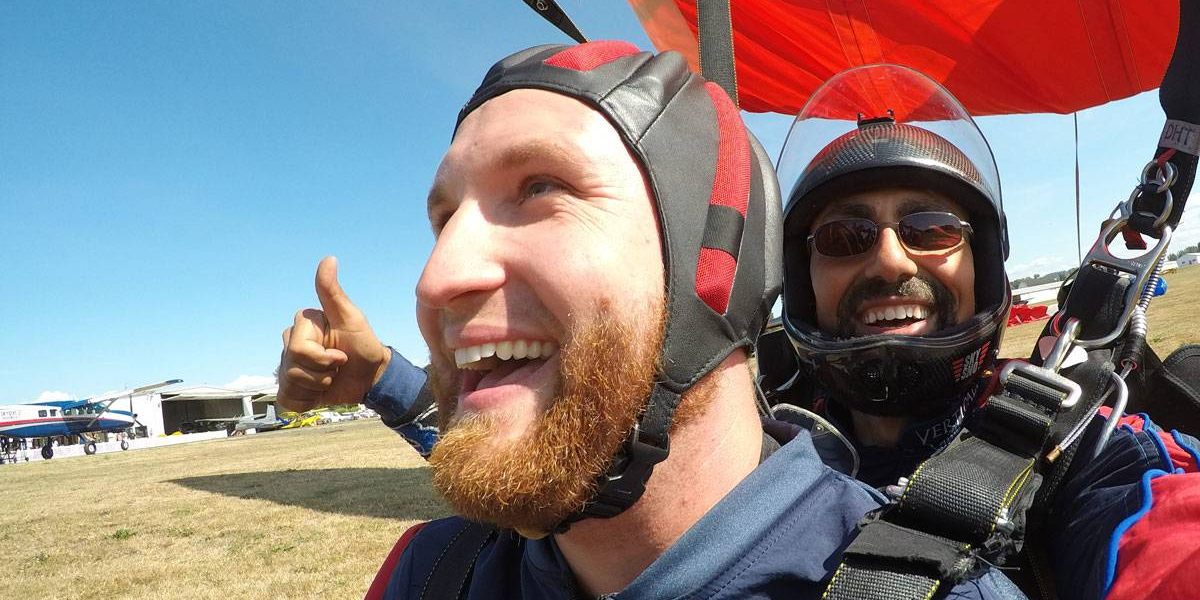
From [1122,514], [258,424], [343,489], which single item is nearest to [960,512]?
[1122,514]

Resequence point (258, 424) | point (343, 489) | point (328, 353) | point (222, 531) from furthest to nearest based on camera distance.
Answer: point (258, 424), point (343, 489), point (222, 531), point (328, 353)

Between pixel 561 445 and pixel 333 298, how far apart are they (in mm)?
1494

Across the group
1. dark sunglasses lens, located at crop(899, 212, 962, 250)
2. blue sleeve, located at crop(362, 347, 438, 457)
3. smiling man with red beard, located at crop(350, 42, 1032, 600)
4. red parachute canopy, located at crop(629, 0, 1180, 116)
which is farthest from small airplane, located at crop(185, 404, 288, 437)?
smiling man with red beard, located at crop(350, 42, 1032, 600)

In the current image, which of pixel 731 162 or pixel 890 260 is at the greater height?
pixel 731 162

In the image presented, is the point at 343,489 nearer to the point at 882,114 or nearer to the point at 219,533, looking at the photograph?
the point at 219,533

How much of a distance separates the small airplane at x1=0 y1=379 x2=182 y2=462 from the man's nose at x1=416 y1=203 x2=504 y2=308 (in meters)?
49.3

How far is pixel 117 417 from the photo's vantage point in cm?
4534

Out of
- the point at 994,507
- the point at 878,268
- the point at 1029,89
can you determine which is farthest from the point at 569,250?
the point at 1029,89

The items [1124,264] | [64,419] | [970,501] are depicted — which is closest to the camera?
[970,501]

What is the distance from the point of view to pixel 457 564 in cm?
145

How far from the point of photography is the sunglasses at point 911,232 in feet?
7.01

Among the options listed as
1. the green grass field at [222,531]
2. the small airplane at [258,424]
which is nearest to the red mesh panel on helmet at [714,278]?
the green grass field at [222,531]

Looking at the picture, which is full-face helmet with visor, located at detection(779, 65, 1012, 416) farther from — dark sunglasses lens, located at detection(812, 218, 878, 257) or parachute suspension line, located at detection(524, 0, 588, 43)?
parachute suspension line, located at detection(524, 0, 588, 43)

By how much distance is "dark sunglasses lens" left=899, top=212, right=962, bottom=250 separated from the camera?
84.1 inches
